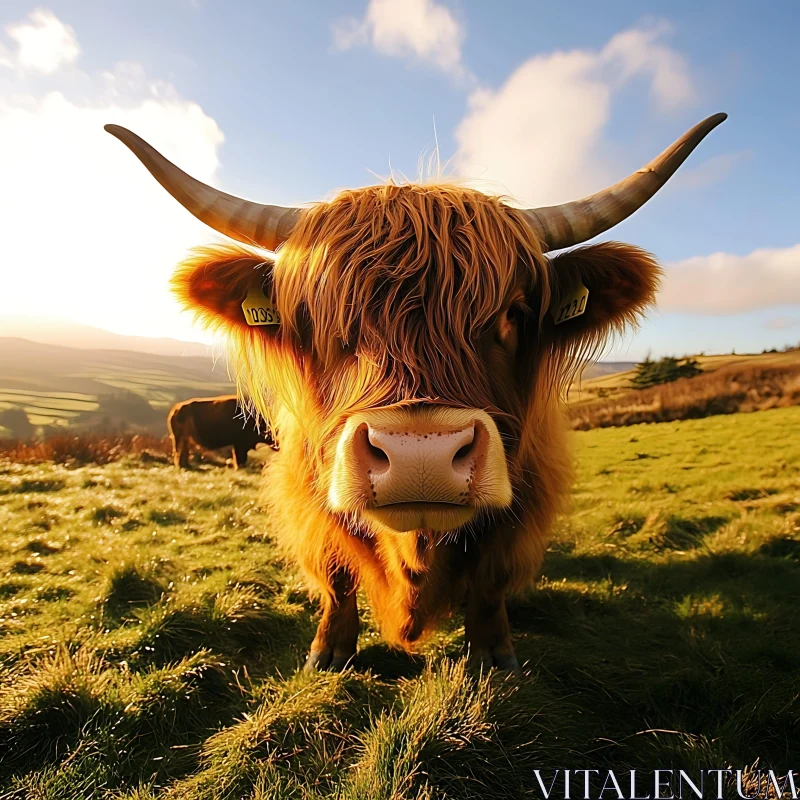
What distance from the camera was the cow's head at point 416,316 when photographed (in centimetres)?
143

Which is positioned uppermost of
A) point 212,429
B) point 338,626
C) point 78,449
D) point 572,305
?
point 572,305

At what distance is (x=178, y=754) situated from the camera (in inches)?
71.0

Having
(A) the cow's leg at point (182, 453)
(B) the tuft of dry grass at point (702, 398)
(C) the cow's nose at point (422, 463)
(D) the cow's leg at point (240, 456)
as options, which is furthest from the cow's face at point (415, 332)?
(D) the cow's leg at point (240, 456)

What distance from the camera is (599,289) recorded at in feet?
7.07

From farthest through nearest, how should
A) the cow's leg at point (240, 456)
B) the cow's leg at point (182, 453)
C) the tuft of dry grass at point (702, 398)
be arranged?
the cow's leg at point (240, 456) → the cow's leg at point (182, 453) → the tuft of dry grass at point (702, 398)

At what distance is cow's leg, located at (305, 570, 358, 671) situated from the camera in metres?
2.57

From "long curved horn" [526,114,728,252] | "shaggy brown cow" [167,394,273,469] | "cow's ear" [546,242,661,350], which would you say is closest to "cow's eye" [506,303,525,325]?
"cow's ear" [546,242,661,350]

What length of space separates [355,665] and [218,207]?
2359 millimetres

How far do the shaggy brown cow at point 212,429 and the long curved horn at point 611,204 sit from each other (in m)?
6.06

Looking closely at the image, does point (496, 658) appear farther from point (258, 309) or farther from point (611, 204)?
point (611, 204)

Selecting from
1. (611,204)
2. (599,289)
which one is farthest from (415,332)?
(611,204)

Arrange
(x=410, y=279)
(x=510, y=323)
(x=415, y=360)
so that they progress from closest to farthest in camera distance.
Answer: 1. (x=415, y=360)
2. (x=410, y=279)
3. (x=510, y=323)

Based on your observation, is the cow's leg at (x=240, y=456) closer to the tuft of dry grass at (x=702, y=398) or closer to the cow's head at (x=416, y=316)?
the tuft of dry grass at (x=702, y=398)

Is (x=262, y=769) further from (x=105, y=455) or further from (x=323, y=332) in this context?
(x=105, y=455)
